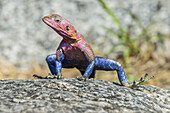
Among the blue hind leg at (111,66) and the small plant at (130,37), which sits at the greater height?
the small plant at (130,37)

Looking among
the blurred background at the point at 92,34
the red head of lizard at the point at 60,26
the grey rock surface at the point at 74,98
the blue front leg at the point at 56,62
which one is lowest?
the grey rock surface at the point at 74,98

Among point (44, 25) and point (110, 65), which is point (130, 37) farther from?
point (110, 65)

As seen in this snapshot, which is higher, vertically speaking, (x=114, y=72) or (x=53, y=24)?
(x=53, y=24)

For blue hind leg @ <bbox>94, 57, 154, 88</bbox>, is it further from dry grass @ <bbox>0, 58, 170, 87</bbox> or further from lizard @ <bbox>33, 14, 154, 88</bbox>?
dry grass @ <bbox>0, 58, 170, 87</bbox>

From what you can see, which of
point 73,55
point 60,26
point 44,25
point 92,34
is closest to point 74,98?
point 73,55

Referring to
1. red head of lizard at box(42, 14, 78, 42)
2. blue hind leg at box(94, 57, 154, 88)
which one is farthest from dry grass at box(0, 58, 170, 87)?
red head of lizard at box(42, 14, 78, 42)

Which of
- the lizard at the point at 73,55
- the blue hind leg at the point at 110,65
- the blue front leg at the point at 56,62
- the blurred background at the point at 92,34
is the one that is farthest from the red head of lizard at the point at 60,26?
the blurred background at the point at 92,34

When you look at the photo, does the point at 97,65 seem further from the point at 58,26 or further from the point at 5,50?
the point at 5,50

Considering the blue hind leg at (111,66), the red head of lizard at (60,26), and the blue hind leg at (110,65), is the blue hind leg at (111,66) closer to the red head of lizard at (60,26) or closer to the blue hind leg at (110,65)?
the blue hind leg at (110,65)
